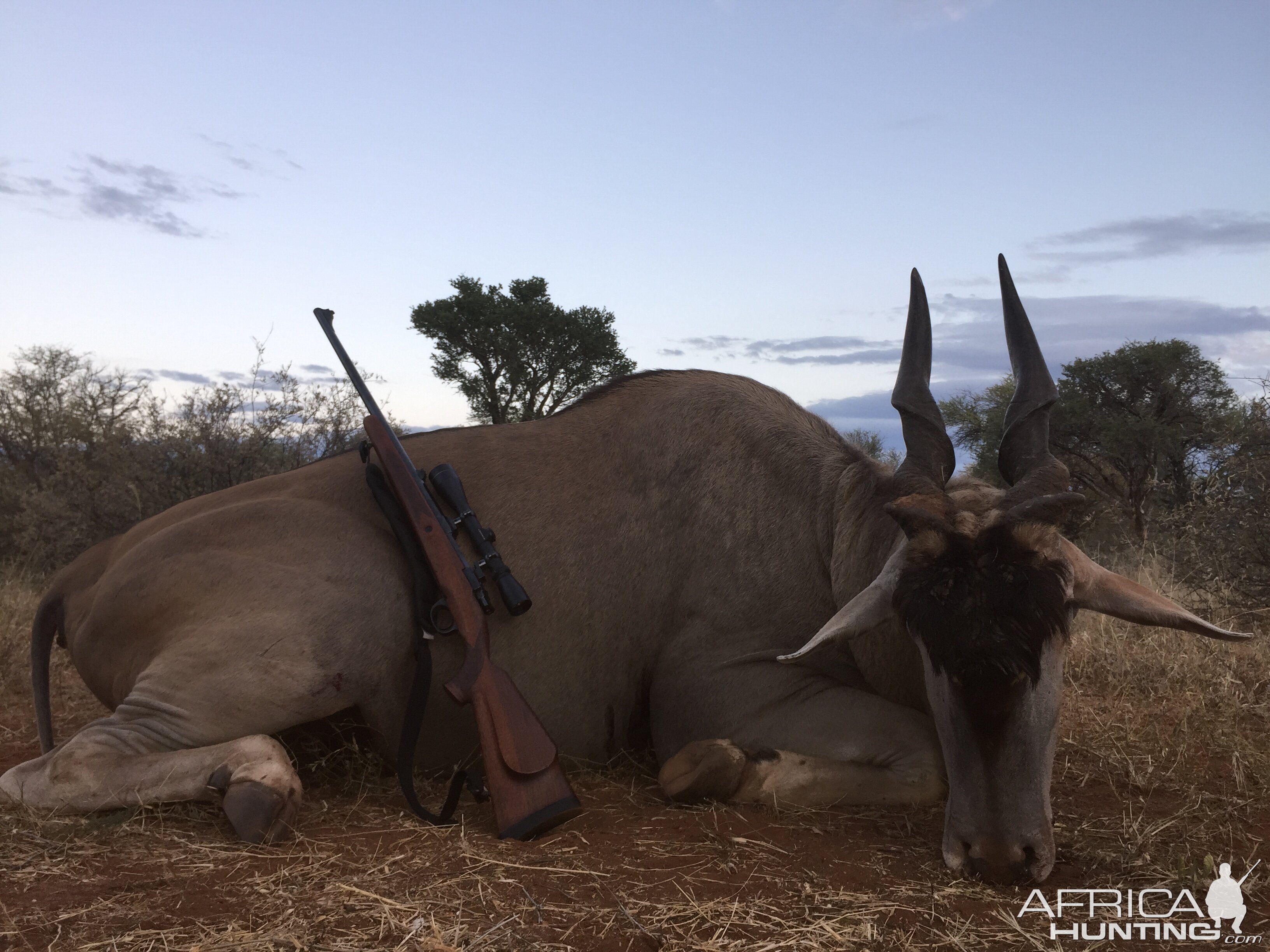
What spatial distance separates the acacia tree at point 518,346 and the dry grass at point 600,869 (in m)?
13.6

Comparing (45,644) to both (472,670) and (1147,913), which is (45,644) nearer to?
(472,670)

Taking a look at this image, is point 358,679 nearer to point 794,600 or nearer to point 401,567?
point 401,567

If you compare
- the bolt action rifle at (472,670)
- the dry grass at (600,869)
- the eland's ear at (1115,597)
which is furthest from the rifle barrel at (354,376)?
the eland's ear at (1115,597)

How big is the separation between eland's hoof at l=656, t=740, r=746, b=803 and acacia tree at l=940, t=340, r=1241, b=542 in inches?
479

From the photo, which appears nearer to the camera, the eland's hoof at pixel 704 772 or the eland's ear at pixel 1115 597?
the eland's ear at pixel 1115 597

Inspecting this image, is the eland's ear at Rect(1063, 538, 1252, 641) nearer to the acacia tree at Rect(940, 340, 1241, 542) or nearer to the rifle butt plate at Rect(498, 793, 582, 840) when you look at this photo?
the rifle butt plate at Rect(498, 793, 582, 840)


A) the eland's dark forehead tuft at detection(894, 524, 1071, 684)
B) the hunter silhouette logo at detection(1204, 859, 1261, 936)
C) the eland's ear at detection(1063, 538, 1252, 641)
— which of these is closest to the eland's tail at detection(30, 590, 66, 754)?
the eland's dark forehead tuft at detection(894, 524, 1071, 684)

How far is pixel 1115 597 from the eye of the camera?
9.70 feet

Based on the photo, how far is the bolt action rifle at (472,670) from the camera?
3188 millimetres

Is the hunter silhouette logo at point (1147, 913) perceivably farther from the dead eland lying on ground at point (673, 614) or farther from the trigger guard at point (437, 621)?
the trigger guard at point (437, 621)

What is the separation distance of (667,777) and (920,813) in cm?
84

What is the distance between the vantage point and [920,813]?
3.39m

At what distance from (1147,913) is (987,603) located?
86 centimetres

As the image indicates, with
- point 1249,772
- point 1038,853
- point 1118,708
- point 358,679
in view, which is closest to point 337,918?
point 358,679
